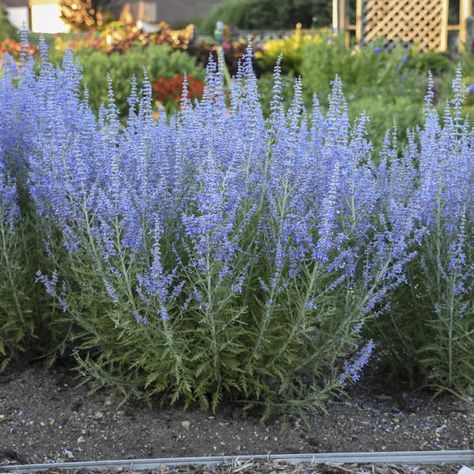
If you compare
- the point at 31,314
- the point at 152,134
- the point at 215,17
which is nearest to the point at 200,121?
the point at 152,134

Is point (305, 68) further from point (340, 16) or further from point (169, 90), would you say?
point (340, 16)

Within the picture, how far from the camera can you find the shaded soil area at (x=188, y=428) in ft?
9.70

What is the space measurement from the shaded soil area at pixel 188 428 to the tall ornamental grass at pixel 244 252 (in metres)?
0.11

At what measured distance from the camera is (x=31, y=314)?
348 cm

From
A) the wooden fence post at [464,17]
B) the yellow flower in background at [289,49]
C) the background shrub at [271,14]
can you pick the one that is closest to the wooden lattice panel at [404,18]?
the wooden fence post at [464,17]

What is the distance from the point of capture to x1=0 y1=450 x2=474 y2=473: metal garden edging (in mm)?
2764

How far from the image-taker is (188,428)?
3.05 meters

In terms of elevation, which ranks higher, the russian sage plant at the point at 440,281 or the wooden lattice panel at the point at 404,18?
the wooden lattice panel at the point at 404,18

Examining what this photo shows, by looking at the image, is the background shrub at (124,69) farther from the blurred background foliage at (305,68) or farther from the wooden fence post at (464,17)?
the wooden fence post at (464,17)

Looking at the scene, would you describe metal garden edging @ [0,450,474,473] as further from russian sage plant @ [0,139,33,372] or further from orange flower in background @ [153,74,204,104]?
orange flower in background @ [153,74,204,104]

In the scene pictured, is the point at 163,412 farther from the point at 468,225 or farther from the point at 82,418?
the point at 468,225

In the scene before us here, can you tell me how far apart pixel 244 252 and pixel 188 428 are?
28.7 inches

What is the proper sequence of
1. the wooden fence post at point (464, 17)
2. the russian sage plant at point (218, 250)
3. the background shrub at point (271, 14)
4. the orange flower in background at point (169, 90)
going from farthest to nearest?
the background shrub at point (271, 14) → the wooden fence post at point (464, 17) → the orange flower in background at point (169, 90) → the russian sage plant at point (218, 250)

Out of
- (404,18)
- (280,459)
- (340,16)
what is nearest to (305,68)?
(340,16)
